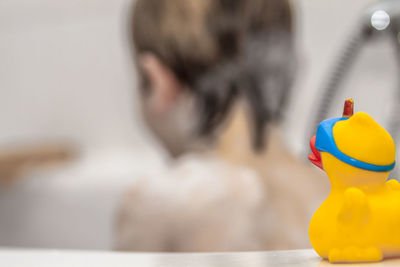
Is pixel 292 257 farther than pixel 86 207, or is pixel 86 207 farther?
pixel 86 207

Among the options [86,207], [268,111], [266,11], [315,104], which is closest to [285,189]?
[268,111]

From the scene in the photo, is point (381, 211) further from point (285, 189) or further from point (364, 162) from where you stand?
point (285, 189)

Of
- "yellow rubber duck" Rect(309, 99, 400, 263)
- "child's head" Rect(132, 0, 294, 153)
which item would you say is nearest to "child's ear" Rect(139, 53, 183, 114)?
"child's head" Rect(132, 0, 294, 153)

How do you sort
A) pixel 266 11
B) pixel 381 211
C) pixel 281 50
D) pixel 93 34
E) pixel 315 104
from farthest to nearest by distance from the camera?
pixel 93 34 < pixel 315 104 < pixel 281 50 < pixel 266 11 < pixel 381 211

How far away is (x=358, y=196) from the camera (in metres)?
0.30

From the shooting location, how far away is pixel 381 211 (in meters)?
0.31

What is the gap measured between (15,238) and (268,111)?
0.86 metres

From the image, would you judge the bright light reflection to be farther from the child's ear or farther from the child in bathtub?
the child's ear

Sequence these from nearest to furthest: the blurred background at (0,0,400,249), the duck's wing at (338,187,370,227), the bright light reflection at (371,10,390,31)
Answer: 1. the duck's wing at (338,187,370,227)
2. the bright light reflection at (371,10,390,31)
3. the blurred background at (0,0,400,249)

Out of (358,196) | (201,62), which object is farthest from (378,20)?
(358,196)

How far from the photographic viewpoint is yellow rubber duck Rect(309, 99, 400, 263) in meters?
0.30

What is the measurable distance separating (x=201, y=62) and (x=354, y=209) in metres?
0.74

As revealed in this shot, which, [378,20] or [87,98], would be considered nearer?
[378,20]

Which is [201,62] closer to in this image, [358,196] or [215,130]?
[215,130]
